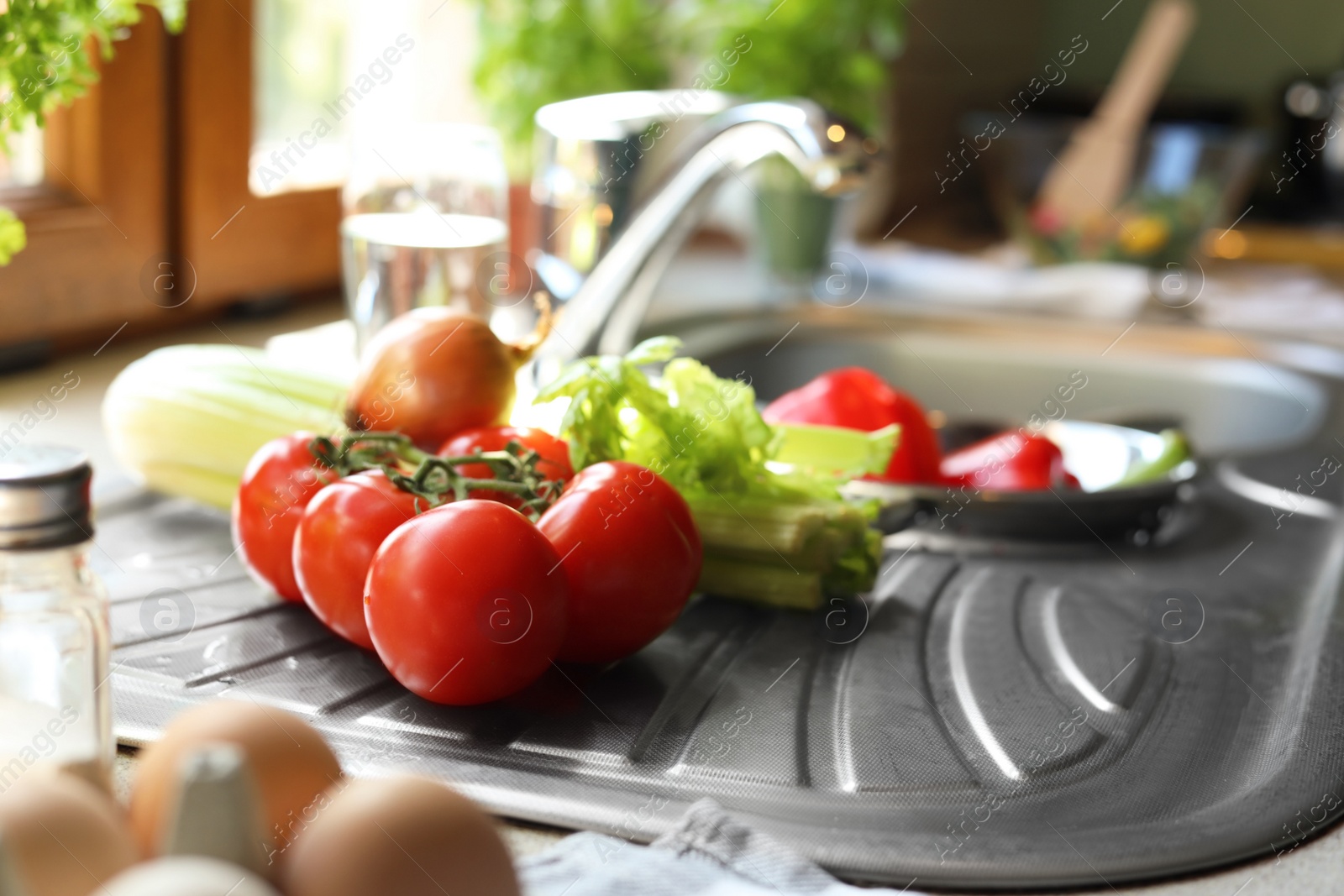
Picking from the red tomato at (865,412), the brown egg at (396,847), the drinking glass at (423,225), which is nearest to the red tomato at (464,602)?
the brown egg at (396,847)

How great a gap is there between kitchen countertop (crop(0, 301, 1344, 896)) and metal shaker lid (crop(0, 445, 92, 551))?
157 mm

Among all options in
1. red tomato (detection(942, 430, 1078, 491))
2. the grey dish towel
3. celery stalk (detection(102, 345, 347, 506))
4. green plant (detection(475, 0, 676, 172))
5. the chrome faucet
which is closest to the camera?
the grey dish towel

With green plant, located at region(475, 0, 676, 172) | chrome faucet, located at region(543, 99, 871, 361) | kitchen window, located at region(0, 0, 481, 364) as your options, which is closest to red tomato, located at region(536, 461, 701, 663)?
chrome faucet, located at region(543, 99, 871, 361)

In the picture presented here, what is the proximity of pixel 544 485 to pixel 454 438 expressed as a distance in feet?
0.29

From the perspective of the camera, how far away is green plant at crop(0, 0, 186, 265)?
58 centimetres

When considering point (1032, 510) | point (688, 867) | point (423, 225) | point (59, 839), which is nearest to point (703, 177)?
point (423, 225)

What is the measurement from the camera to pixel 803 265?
5.46ft

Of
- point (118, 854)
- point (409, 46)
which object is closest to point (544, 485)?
point (118, 854)

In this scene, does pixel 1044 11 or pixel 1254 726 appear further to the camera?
pixel 1044 11

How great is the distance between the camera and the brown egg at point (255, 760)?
0.33m

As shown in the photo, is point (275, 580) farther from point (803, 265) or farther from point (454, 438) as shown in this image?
point (803, 265)

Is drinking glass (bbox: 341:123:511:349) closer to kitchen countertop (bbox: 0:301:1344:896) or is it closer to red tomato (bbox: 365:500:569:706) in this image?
kitchen countertop (bbox: 0:301:1344:896)

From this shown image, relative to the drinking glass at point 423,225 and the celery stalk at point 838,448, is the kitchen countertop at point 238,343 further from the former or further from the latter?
the celery stalk at point 838,448

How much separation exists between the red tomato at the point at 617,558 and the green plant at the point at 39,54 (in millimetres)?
291
